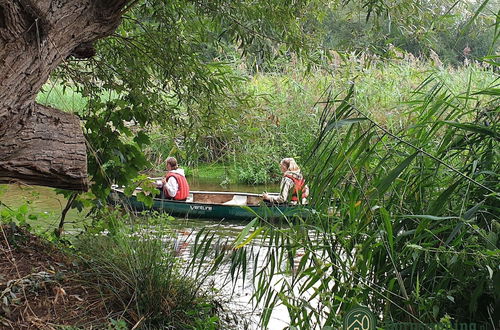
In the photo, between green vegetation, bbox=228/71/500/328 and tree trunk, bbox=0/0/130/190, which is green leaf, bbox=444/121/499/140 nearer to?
green vegetation, bbox=228/71/500/328

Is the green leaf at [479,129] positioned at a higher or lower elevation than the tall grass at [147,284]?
higher

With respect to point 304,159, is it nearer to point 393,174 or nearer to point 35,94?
point 393,174

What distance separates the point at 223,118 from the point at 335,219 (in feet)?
6.09

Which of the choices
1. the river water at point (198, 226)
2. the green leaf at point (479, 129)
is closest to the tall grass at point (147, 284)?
the river water at point (198, 226)

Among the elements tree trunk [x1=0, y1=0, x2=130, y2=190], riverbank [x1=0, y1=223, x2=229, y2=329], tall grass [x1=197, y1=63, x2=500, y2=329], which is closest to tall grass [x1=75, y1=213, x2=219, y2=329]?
riverbank [x1=0, y1=223, x2=229, y2=329]

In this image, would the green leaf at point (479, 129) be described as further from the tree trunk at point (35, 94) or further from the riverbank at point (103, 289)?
the riverbank at point (103, 289)

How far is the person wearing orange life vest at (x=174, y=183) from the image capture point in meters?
10.5

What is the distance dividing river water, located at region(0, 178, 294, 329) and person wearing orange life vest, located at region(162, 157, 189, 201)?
0.78 metres

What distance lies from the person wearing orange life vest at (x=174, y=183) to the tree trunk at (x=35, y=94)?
23.5 ft

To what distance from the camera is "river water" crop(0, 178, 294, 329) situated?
4.45m

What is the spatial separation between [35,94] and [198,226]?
6295 millimetres

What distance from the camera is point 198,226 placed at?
923 centimetres

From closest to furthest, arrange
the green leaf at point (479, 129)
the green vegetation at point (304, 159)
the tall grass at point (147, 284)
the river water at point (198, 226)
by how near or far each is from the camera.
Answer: the green leaf at point (479, 129) → the green vegetation at point (304, 159) → the tall grass at point (147, 284) → the river water at point (198, 226)

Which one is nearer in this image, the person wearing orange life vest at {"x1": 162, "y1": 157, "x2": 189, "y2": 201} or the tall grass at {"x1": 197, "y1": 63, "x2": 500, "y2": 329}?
the tall grass at {"x1": 197, "y1": 63, "x2": 500, "y2": 329}
